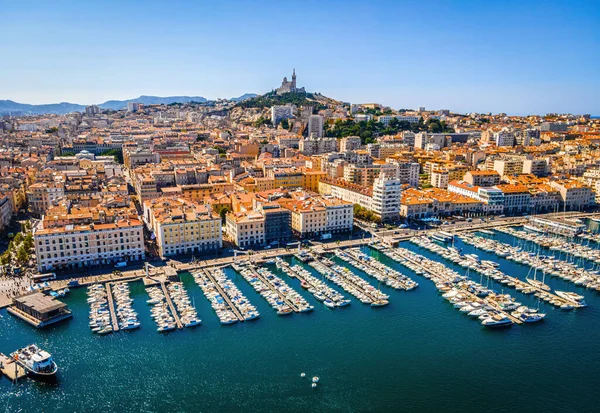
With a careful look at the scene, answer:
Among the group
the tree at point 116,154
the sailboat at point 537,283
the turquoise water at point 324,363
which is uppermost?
the tree at point 116,154

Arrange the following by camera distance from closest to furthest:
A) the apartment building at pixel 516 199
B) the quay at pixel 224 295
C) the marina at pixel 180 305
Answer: the marina at pixel 180 305 < the quay at pixel 224 295 < the apartment building at pixel 516 199

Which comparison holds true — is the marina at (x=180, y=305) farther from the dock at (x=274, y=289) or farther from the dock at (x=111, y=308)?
the dock at (x=274, y=289)

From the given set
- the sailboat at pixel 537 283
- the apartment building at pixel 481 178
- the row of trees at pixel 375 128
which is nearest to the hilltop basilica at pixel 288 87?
the row of trees at pixel 375 128

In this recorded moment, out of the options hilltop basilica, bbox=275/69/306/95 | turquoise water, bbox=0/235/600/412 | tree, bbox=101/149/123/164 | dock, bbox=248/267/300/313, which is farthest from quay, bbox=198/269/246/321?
hilltop basilica, bbox=275/69/306/95

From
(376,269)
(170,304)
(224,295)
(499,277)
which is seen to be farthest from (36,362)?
(499,277)

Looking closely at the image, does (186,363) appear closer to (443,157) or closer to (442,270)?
(442,270)

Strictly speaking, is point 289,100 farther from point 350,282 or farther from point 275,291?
point 275,291

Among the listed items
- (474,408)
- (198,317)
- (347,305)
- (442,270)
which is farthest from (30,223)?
(474,408)
